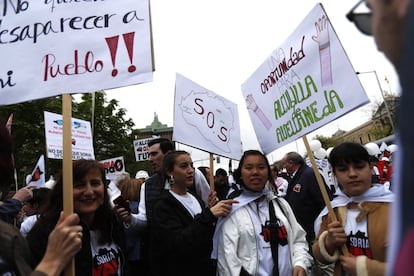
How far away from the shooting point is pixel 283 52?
333 cm

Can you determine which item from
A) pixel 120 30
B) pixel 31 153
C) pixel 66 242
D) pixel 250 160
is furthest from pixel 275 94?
pixel 31 153

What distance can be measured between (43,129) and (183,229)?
24028 millimetres

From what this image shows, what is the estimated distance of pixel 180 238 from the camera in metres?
3.09

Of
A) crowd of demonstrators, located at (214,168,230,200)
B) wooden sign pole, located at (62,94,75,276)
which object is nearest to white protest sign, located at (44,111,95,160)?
crowd of demonstrators, located at (214,168,230,200)

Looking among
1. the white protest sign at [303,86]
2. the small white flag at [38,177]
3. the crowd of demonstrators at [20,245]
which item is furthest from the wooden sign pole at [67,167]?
the small white flag at [38,177]

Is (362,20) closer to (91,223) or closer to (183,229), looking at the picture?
(91,223)

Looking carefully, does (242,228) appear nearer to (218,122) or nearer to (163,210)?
(163,210)

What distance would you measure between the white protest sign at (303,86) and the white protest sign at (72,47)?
4.24ft

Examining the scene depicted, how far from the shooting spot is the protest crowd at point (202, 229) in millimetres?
1869

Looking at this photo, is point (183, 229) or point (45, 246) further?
point (183, 229)

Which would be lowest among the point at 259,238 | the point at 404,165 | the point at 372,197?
the point at 259,238

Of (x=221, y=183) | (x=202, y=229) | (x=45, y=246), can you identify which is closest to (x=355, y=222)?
(x=202, y=229)

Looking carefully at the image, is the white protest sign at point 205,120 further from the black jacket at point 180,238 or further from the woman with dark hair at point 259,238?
the woman with dark hair at point 259,238

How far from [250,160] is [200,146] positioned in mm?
785
